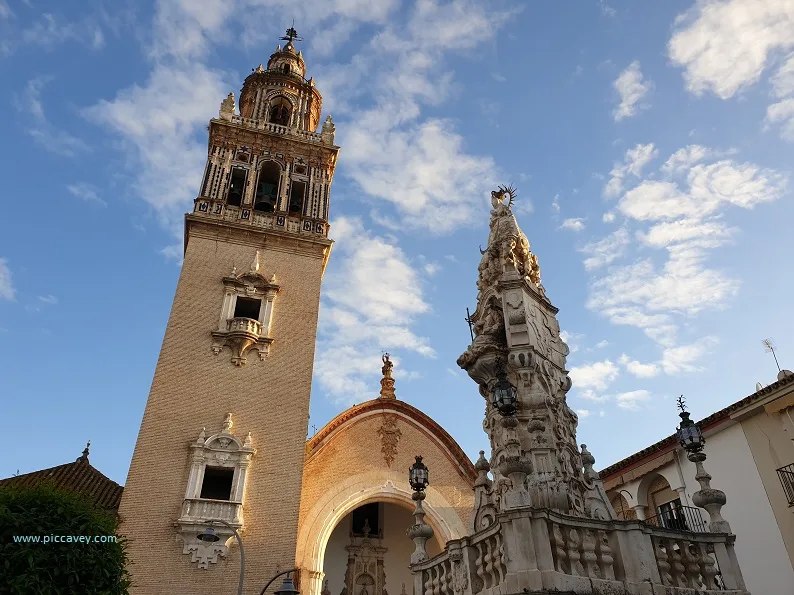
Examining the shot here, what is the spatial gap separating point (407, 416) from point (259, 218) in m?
8.72

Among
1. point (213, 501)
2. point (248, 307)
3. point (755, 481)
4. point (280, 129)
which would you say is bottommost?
point (755, 481)

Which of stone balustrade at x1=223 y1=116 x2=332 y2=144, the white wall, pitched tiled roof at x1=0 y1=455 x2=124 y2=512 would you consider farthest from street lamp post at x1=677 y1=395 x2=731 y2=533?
stone balustrade at x1=223 y1=116 x2=332 y2=144

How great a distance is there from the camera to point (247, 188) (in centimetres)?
2272

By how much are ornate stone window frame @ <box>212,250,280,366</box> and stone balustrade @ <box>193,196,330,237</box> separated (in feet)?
5.19

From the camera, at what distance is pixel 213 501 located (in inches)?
621

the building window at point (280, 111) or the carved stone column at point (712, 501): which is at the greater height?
the building window at point (280, 111)

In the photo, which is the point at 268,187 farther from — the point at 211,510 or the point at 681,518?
the point at 681,518

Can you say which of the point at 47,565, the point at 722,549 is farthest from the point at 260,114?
the point at 722,549

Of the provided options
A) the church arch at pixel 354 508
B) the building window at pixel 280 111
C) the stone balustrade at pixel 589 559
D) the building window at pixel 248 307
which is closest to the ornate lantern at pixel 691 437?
the stone balustrade at pixel 589 559

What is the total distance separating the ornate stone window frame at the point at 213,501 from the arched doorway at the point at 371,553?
5.27m

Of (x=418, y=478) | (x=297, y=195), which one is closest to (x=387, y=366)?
(x=297, y=195)

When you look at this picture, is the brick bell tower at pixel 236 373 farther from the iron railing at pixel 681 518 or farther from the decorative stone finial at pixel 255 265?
the iron railing at pixel 681 518

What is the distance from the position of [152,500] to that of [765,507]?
47.1ft

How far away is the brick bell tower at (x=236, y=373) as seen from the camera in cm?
1530
